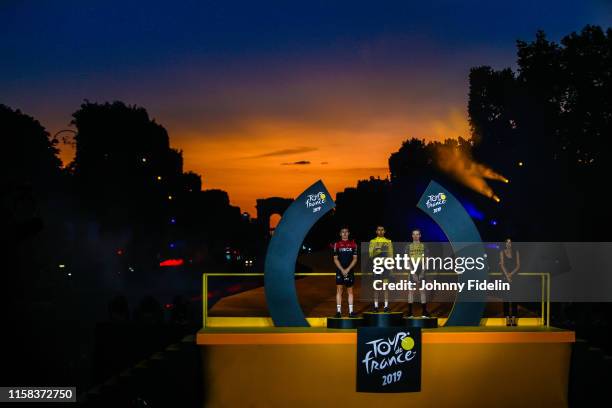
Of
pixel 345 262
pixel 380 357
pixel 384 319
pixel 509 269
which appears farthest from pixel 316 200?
pixel 509 269

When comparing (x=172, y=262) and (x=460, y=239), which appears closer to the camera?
(x=460, y=239)

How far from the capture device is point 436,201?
2114cm

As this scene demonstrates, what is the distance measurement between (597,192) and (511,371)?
2387cm

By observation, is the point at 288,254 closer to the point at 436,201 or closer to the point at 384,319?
the point at 384,319

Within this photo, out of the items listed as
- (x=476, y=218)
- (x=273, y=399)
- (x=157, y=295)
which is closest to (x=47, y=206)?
(x=157, y=295)

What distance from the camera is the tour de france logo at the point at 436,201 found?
21078 mm

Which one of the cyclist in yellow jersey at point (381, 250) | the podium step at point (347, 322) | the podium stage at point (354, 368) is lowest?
the podium stage at point (354, 368)

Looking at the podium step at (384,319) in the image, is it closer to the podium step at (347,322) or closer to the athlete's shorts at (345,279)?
the podium step at (347,322)

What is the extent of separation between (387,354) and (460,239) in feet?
11.9

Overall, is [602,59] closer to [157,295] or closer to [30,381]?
[30,381]

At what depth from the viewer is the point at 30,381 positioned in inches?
1332

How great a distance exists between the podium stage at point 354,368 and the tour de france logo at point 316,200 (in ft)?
9.72

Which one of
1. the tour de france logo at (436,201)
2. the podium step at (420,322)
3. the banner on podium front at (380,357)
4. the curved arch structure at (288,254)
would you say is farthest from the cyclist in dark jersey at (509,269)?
the curved arch structure at (288,254)

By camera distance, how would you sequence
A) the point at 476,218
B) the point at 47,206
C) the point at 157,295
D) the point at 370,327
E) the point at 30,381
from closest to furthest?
the point at 370,327 → the point at 30,381 → the point at 476,218 → the point at 157,295 → the point at 47,206
